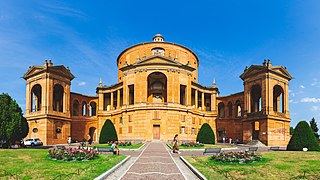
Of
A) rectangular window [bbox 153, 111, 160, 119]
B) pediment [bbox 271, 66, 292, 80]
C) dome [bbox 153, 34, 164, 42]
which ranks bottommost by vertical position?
rectangular window [bbox 153, 111, 160, 119]

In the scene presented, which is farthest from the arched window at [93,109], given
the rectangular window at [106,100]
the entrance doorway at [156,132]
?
the entrance doorway at [156,132]

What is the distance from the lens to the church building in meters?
49.8

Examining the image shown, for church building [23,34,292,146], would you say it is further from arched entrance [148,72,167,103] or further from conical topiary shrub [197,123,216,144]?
conical topiary shrub [197,123,216,144]

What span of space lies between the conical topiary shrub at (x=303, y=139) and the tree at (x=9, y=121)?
32.3m

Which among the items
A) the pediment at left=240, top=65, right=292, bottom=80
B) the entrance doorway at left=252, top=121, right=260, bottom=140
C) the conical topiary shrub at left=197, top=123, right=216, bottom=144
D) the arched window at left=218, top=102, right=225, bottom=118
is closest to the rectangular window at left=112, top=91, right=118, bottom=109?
the arched window at left=218, top=102, right=225, bottom=118

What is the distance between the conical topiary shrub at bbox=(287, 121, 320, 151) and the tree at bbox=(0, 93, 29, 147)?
32.3 metres

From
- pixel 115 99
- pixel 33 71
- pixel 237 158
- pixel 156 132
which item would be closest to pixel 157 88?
pixel 156 132

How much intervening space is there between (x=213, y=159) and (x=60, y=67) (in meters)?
42.5

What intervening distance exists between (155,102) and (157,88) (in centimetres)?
546

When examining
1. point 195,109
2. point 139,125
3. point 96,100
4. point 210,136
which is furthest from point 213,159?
point 96,100

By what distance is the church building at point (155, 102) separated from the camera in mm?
49812

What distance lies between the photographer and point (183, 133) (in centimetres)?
5172

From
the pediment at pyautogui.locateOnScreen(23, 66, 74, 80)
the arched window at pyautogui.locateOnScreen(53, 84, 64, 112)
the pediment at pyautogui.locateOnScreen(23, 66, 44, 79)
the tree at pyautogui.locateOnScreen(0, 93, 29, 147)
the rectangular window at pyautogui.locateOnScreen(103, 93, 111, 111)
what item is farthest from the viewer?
the rectangular window at pyautogui.locateOnScreen(103, 93, 111, 111)

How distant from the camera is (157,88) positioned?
56844mm
